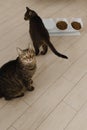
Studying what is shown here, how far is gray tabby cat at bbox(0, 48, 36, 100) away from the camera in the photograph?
1.35 m

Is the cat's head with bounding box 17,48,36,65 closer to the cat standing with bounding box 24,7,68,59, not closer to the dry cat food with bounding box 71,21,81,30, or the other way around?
the cat standing with bounding box 24,7,68,59

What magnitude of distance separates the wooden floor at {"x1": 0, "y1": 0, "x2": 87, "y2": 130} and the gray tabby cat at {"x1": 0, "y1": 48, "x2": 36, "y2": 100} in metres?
0.13

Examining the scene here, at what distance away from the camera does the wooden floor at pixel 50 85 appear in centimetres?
140

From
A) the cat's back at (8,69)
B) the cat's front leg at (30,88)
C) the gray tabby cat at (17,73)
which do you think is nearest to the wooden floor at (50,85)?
the cat's front leg at (30,88)

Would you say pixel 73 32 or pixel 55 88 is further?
pixel 73 32

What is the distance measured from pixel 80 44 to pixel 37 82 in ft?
1.98

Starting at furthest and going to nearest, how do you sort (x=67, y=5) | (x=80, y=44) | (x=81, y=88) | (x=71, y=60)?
(x=67, y=5)
(x=80, y=44)
(x=71, y=60)
(x=81, y=88)

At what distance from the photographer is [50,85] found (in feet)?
5.28

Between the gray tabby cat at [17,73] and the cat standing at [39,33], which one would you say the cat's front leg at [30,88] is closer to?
the gray tabby cat at [17,73]

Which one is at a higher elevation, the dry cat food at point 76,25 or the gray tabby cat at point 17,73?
the gray tabby cat at point 17,73

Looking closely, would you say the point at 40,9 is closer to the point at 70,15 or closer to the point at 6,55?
the point at 70,15

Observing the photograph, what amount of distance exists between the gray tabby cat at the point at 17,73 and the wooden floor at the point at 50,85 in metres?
0.13

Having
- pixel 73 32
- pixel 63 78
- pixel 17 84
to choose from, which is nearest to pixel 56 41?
pixel 73 32

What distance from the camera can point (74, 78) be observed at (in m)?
1.65
